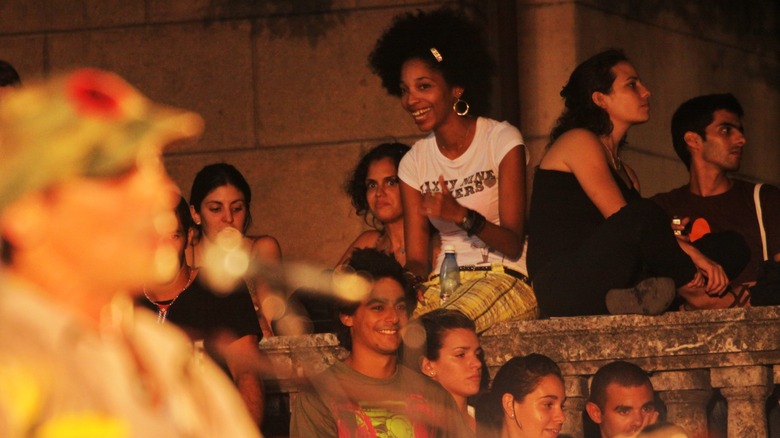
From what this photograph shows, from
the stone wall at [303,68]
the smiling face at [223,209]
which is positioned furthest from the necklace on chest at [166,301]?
the stone wall at [303,68]

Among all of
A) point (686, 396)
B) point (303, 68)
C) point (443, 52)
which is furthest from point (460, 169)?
point (303, 68)

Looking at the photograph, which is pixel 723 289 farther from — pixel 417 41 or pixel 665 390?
pixel 417 41

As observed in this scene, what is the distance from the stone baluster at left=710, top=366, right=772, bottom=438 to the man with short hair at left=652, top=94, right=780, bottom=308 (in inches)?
40.6

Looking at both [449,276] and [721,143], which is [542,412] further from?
[721,143]

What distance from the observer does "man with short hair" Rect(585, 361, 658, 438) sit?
21.3 ft

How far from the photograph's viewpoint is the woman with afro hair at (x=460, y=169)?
23.4 ft

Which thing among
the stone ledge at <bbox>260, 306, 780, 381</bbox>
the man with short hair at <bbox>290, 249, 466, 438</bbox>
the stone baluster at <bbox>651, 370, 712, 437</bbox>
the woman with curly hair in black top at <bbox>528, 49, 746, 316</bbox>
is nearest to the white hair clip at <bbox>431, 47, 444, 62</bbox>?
the woman with curly hair in black top at <bbox>528, 49, 746, 316</bbox>

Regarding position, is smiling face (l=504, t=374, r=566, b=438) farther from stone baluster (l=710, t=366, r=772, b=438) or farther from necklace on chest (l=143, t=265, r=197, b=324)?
necklace on chest (l=143, t=265, r=197, b=324)

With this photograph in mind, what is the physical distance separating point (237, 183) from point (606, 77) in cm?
189

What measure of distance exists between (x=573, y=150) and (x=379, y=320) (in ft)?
3.87

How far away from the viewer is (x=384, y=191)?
8.08m

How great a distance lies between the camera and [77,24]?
33.8 ft

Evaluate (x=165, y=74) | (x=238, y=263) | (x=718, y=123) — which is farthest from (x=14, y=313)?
(x=165, y=74)

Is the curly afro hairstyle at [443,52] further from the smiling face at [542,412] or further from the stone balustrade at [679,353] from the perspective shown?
the smiling face at [542,412]
